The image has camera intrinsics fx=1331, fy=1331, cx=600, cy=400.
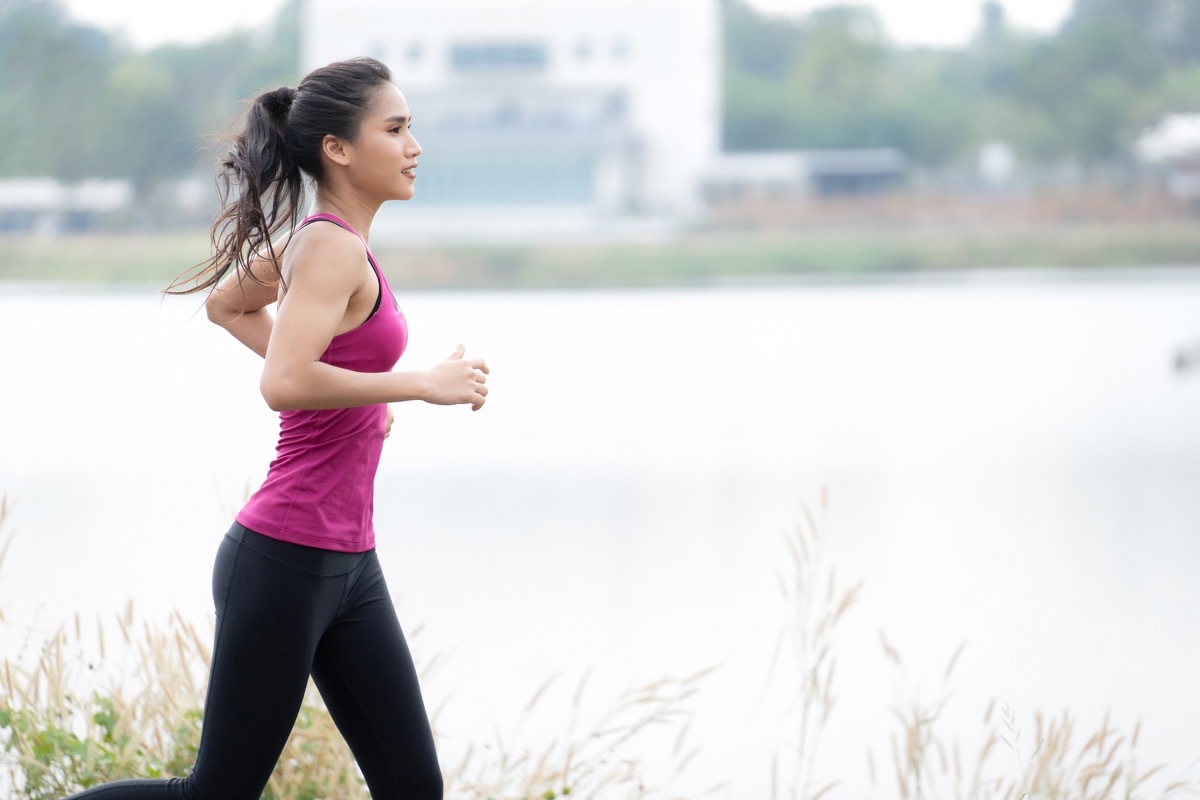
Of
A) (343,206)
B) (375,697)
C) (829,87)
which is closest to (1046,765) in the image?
(375,697)

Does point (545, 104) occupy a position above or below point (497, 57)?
below

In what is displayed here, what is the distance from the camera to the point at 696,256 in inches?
1047

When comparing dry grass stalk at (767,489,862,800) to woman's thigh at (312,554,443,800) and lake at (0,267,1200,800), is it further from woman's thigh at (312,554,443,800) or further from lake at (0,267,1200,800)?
woman's thigh at (312,554,443,800)

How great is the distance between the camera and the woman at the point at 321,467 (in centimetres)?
123

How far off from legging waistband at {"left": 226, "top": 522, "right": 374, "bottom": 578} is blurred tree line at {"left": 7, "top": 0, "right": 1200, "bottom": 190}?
98.6 ft

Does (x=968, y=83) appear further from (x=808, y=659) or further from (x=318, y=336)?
(x=318, y=336)

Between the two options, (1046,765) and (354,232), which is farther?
(1046,765)

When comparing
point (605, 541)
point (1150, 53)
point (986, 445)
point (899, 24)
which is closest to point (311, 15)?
point (899, 24)

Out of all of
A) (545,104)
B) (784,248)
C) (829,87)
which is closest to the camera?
(784,248)

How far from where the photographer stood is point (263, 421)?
33.3ft

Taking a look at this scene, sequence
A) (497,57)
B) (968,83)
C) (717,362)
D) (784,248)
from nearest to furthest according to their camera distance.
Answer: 1. (717,362)
2. (784,248)
3. (497,57)
4. (968,83)

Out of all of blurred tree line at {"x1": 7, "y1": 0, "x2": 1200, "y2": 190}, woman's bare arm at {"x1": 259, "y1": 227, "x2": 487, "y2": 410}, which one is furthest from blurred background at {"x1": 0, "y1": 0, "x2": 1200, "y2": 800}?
woman's bare arm at {"x1": 259, "y1": 227, "x2": 487, "y2": 410}

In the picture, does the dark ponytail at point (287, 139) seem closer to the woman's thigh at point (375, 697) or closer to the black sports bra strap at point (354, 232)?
the black sports bra strap at point (354, 232)

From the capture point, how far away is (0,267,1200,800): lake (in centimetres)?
312
